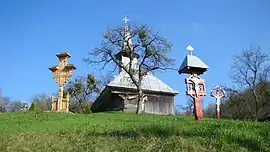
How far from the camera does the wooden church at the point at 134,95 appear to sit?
127 ft

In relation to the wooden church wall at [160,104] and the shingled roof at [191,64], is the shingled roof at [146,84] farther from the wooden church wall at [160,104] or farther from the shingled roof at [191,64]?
the shingled roof at [191,64]

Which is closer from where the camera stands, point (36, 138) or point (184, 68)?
point (36, 138)

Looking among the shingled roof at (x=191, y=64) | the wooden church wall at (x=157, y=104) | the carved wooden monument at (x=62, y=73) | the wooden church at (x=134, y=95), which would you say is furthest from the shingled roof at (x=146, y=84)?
the shingled roof at (x=191, y=64)

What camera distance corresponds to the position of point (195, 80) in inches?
682

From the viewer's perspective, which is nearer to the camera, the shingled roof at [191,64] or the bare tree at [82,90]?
the shingled roof at [191,64]

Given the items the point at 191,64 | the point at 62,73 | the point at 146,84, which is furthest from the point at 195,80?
the point at 146,84

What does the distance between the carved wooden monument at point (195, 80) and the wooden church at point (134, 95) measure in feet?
66.4

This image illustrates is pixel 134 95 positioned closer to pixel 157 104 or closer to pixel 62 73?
pixel 157 104

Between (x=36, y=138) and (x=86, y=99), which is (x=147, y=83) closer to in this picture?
(x=86, y=99)

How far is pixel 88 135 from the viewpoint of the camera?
437 inches

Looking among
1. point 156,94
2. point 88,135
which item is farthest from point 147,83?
point 88,135

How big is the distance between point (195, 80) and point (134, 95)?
73.5 feet

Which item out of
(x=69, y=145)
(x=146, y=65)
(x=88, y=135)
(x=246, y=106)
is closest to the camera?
(x=69, y=145)

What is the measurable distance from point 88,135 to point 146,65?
23.9 metres
